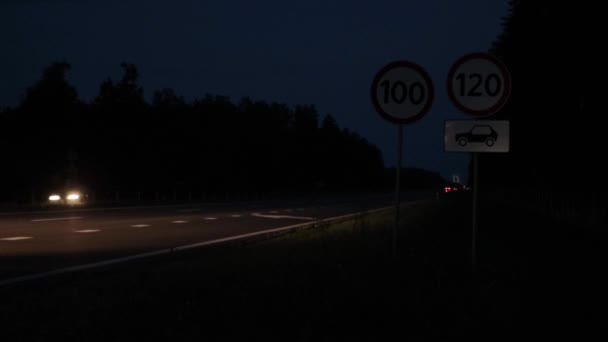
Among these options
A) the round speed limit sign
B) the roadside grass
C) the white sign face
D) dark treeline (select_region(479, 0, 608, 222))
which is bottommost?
the roadside grass

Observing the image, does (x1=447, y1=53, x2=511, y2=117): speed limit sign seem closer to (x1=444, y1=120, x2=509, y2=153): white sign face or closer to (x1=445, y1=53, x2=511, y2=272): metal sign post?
(x1=445, y1=53, x2=511, y2=272): metal sign post

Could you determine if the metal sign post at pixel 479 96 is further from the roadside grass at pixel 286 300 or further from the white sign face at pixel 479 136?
the roadside grass at pixel 286 300

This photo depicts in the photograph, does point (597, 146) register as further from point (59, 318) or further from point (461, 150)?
point (59, 318)

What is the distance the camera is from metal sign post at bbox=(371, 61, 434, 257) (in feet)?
34.2

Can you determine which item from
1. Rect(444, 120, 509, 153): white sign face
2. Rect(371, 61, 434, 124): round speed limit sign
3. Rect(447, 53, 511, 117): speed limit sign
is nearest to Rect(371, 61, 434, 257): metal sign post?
Rect(371, 61, 434, 124): round speed limit sign

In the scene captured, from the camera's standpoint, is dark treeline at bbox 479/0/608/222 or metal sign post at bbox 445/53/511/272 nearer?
metal sign post at bbox 445/53/511/272

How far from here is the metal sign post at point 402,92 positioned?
1043cm

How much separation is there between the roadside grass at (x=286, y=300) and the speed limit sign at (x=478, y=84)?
2278 millimetres

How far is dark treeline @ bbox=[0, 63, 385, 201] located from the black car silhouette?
163ft

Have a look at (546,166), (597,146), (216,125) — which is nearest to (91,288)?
(597,146)

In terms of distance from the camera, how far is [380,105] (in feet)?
34.5

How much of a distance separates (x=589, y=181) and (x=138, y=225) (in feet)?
66.8

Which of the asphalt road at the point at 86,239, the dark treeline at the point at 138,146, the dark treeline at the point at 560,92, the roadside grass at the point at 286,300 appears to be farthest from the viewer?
the dark treeline at the point at 138,146

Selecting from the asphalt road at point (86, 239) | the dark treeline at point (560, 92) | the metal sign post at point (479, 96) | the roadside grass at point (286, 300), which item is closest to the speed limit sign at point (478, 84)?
the metal sign post at point (479, 96)
